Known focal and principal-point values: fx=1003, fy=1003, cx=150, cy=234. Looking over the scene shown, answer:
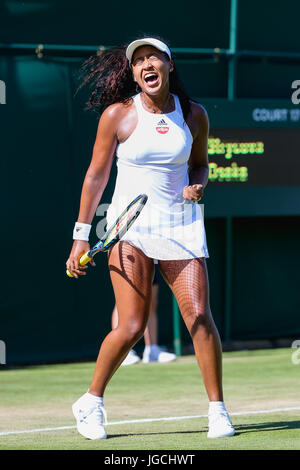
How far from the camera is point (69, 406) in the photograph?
22.8ft

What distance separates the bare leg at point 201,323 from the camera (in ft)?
16.4

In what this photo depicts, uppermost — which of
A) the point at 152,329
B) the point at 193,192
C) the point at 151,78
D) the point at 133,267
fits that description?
the point at 151,78

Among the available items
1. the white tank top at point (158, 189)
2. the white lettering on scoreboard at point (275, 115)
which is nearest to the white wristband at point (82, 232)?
the white tank top at point (158, 189)

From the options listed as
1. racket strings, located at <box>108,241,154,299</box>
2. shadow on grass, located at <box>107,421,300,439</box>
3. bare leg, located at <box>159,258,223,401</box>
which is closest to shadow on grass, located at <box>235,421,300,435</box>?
shadow on grass, located at <box>107,421,300,439</box>

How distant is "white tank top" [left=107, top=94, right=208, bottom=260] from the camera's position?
503cm

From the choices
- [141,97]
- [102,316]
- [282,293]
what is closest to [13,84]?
[102,316]

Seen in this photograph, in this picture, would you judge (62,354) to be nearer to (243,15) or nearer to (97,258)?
(97,258)

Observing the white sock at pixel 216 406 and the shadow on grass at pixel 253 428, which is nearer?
the white sock at pixel 216 406

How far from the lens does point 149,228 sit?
5.06 meters

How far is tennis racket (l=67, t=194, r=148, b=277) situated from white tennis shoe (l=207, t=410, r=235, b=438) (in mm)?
989

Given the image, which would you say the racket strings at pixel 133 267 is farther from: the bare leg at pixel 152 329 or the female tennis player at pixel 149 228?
the bare leg at pixel 152 329

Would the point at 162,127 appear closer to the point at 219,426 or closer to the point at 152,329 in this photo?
the point at 219,426

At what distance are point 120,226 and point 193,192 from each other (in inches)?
15.8

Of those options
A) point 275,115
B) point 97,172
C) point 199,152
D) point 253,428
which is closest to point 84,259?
point 97,172
